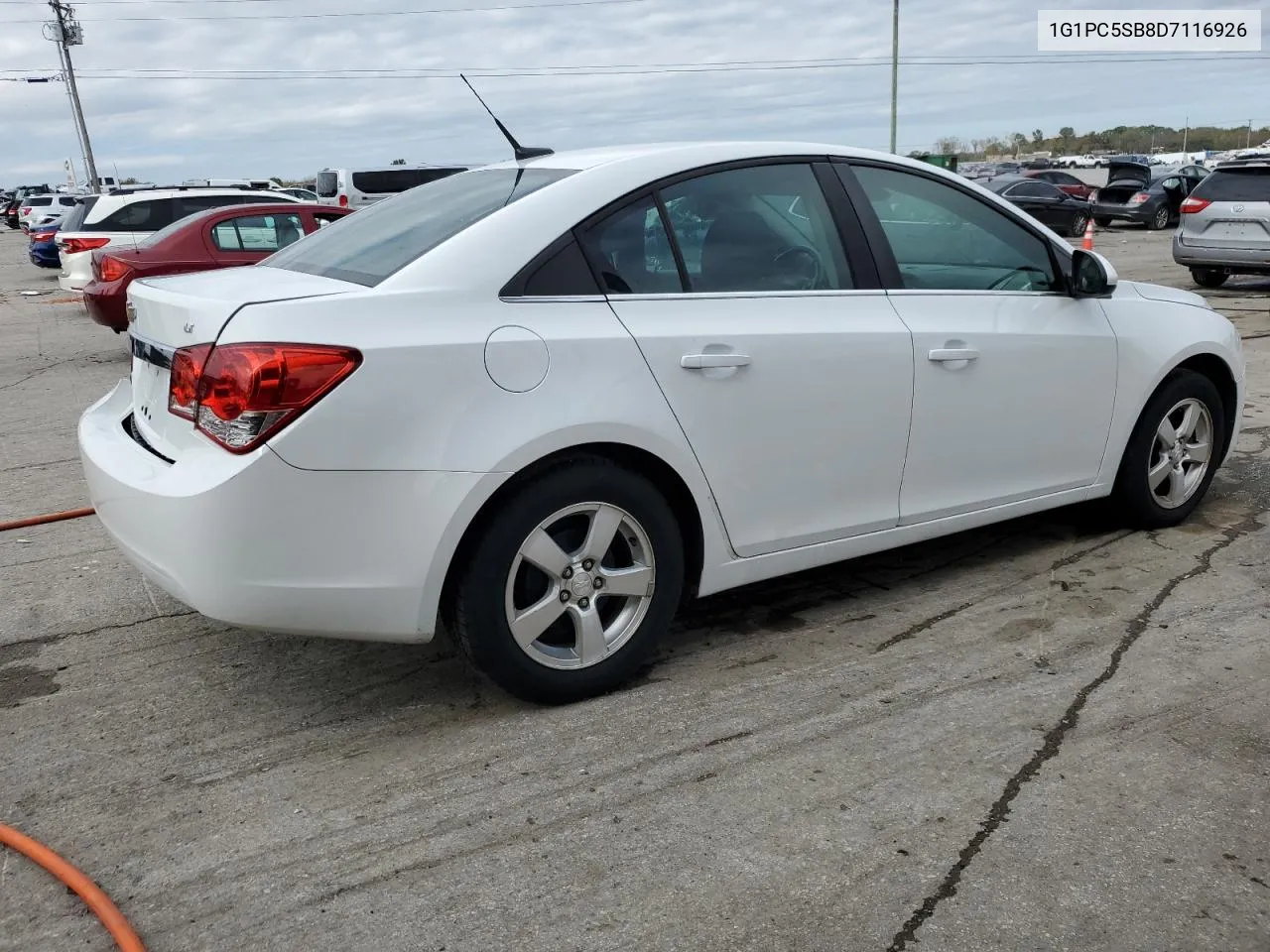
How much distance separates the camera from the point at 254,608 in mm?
3002

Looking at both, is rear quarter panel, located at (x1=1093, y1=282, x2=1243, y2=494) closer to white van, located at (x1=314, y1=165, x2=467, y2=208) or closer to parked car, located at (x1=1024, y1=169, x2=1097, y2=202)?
white van, located at (x1=314, y1=165, x2=467, y2=208)

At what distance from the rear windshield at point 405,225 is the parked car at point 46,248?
2131 centimetres

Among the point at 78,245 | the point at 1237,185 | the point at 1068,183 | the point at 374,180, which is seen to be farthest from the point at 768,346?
the point at 1068,183

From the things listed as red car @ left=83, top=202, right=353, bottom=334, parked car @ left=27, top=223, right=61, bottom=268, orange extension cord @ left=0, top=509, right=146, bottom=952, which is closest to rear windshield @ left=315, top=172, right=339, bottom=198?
parked car @ left=27, top=223, right=61, bottom=268

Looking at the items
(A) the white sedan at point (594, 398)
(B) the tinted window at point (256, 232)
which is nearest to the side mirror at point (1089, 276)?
(A) the white sedan at point (594, 398)

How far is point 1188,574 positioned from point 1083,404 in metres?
0.76

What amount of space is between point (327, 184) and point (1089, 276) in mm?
23019

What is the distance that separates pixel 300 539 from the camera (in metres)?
2.96

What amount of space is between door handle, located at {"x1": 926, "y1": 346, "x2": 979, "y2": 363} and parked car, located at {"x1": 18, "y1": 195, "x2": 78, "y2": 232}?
2429 cm

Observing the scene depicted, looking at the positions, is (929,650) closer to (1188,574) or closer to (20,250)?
(1188,574)

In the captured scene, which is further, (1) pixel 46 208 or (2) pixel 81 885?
(1) pixel 46 208

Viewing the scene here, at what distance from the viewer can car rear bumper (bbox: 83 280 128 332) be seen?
10773 mm

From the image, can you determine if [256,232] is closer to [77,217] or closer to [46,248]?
[77,217]

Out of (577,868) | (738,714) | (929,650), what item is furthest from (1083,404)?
(577,868)
